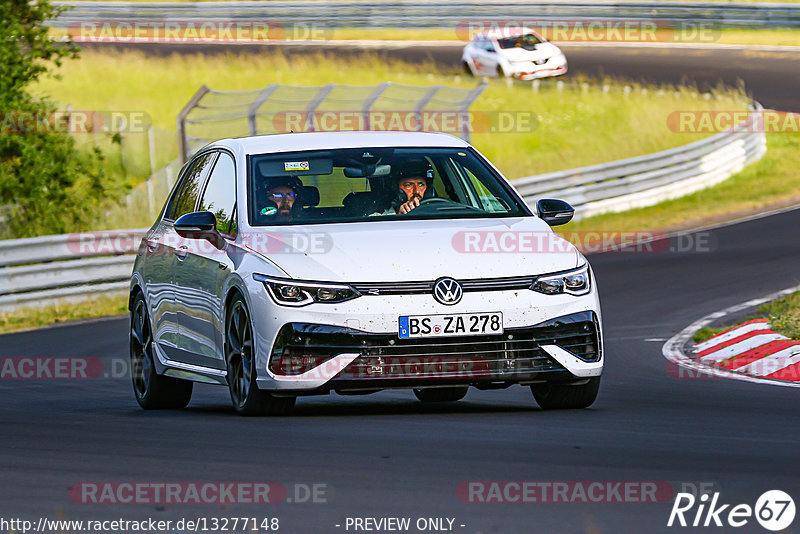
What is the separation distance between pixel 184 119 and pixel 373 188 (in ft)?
51.3

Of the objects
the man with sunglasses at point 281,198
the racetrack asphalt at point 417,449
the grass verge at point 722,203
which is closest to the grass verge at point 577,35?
the grass verge at point 722,203

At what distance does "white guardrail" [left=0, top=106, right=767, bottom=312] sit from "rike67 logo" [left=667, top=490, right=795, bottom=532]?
47.6 feet

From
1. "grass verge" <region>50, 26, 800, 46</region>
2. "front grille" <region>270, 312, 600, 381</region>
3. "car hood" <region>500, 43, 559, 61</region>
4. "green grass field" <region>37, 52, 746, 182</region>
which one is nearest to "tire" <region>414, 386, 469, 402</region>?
"front grille" <region>270, 312, 600, 381</region>

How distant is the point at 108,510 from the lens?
6.10 m

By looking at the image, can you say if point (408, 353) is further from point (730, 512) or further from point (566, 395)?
point (730, 512)

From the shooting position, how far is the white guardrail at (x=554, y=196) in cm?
1964

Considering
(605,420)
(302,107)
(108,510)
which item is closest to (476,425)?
(605,420)

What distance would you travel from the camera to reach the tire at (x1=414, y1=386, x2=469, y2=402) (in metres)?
10.7

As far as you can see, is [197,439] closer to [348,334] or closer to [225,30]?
[348,334]

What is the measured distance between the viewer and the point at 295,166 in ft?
31.7

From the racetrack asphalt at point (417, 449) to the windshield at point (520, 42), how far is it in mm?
29280

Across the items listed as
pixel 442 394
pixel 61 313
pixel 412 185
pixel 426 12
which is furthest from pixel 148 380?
pixel 426 12

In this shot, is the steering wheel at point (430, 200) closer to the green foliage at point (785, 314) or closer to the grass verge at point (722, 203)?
the green foliage at point (785, 314)

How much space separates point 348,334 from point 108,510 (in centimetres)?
261
